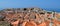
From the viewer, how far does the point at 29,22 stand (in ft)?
37.1

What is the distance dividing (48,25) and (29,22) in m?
1.14

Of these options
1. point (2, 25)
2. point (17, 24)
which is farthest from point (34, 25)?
point (2, 25)

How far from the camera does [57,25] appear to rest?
1111cm

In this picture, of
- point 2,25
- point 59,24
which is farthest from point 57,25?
point 2,25

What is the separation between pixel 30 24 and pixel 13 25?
1091mm

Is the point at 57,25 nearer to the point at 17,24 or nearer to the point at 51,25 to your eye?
the point at 51,25

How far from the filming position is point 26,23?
11.1 metres

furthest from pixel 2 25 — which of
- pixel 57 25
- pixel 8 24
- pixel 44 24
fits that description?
pixel 57 25

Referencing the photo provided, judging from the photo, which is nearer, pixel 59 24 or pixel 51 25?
pixel 51 25

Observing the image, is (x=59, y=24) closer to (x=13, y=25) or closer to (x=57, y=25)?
(x=57, y=25)

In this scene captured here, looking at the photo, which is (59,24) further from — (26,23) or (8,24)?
(8,24)

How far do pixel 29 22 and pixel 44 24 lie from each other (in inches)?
33.7

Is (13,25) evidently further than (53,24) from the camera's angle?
Yes

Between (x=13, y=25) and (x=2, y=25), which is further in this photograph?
(x=13, y=25)
